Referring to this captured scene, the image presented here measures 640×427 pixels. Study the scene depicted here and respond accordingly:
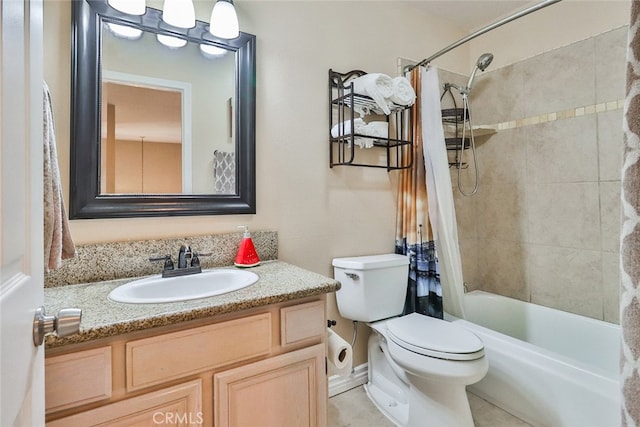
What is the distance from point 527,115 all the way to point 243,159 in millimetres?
1946

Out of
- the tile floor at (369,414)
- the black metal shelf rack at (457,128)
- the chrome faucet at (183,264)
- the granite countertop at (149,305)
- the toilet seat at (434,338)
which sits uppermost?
the black metal shelf rack at (457,128)

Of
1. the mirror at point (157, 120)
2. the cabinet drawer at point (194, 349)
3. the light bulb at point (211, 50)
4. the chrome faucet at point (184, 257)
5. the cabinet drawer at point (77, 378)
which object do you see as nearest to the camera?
the cabinet drawer at point (77, 378)

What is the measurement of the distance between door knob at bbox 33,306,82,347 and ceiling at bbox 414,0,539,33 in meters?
2.47

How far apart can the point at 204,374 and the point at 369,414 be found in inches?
43.7

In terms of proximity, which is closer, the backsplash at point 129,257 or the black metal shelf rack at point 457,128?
the backsplash at point 129,257

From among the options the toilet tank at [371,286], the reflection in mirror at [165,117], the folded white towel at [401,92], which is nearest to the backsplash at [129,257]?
the reflection in mirror at [165,117]

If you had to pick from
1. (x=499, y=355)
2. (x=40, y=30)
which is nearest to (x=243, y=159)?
(x=40, y=30)

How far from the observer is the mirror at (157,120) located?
48.6 inches

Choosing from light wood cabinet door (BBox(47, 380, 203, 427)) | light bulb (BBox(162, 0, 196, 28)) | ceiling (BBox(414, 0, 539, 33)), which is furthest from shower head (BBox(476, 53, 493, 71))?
light wood cabinet door (BBox(47, 380, 203, 427))

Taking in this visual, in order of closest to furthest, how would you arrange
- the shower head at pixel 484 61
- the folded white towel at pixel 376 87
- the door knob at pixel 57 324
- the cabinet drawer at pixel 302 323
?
the door knob at pixel 57 324 < the cabinet drawer at pixel 302 323 < the folded white towel at pixel 376 87 < the shower head at pixel 484 61

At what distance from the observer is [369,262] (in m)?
1.73

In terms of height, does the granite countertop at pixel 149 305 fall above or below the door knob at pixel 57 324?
below

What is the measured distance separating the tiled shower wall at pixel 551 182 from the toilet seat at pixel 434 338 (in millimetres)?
958

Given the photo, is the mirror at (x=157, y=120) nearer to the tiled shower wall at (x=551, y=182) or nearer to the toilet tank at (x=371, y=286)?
the toilet tank at (x=371, y=286)
